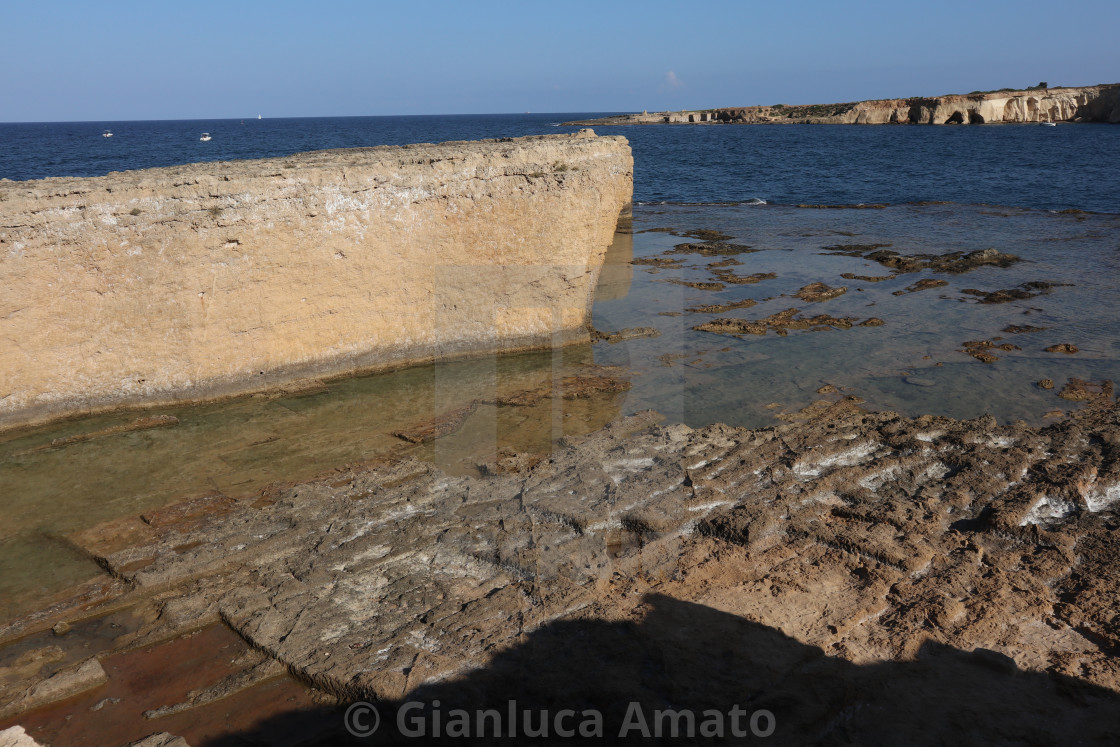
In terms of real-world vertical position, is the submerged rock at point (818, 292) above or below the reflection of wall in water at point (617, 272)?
below

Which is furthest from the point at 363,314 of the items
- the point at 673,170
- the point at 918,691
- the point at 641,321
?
the point at 673,170

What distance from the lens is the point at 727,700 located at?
3.11m

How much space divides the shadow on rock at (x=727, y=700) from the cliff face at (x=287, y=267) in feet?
14.7

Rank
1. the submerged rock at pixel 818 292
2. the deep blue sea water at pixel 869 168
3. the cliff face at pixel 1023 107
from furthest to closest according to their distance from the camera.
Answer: the cliff face at pixel 1023 107 → the deep blue sea water at pixel 869 168 → the submerged rock at pixel 818 292

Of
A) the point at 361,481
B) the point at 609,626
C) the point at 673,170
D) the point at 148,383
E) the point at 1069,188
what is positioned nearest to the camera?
the point at 609,626

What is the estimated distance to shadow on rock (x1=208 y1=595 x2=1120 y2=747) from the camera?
2.95m

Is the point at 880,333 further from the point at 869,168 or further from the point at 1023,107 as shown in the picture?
the point at 1023,107

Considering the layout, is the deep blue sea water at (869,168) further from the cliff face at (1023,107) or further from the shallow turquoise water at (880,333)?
the cliff face at (1023,107)

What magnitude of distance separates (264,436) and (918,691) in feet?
16.5

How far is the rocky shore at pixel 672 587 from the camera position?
320cm

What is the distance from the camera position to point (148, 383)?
6.60m

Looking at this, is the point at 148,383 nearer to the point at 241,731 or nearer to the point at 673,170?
the point at 241,731

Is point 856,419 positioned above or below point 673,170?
below

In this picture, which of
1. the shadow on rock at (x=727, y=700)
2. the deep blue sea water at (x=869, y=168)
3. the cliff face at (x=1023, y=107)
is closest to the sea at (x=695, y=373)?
the shadow on rock at (x=727, y=700)
